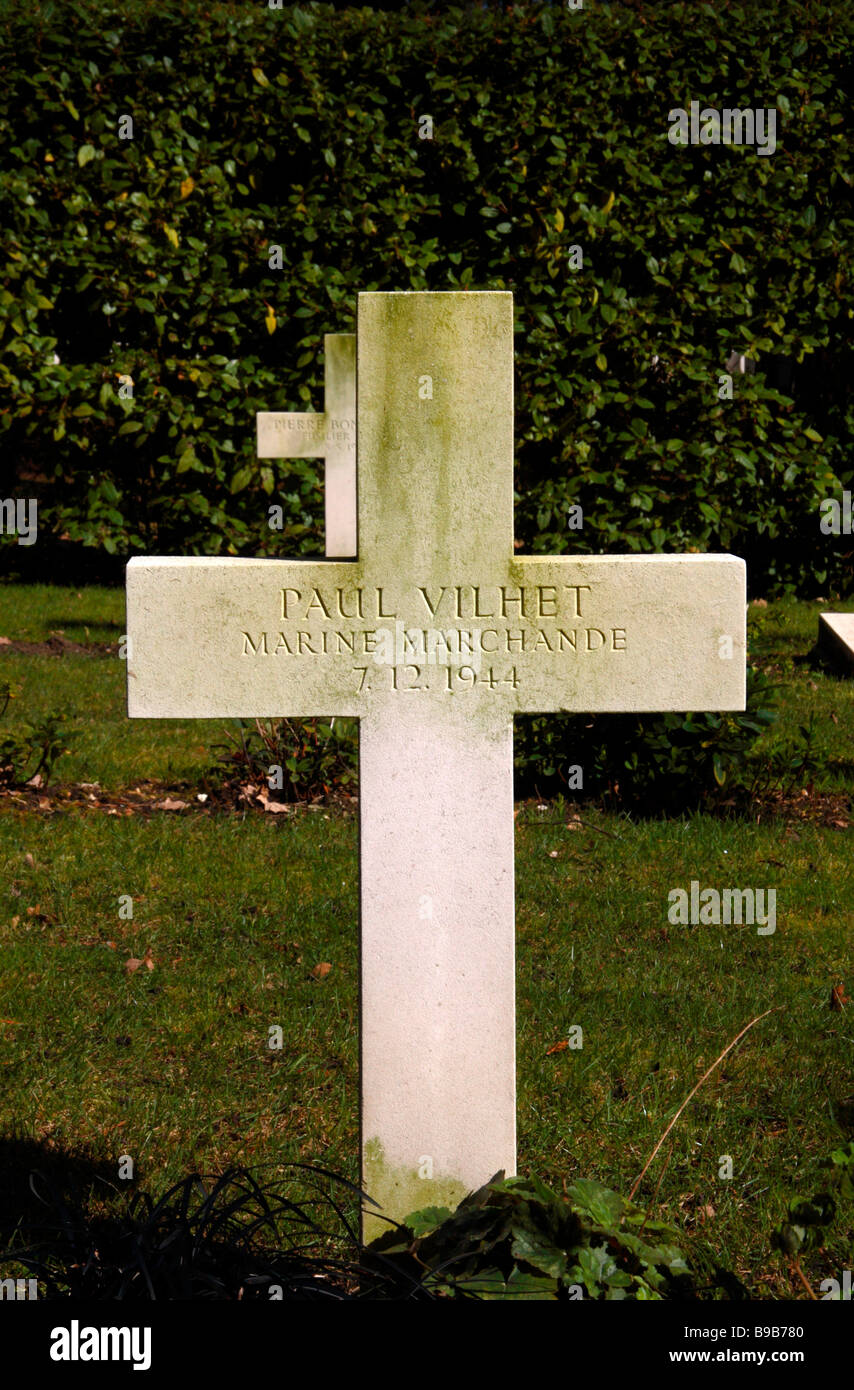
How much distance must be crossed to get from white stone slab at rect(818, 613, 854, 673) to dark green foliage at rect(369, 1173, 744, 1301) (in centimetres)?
438

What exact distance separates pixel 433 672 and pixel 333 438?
13.9 ft

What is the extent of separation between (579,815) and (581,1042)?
1.85 meters

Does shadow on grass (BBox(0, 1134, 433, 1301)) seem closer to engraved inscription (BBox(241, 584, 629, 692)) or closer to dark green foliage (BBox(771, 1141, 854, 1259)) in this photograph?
dark green foliage (BBox(771, 1141, 854, 1259))

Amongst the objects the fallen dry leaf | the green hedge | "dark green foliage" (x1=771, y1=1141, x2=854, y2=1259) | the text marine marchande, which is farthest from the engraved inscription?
the green hedge

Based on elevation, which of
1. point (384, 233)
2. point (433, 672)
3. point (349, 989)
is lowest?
point (349, 989)

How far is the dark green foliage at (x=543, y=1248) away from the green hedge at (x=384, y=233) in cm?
612

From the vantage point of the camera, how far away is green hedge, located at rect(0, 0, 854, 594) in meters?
8.23

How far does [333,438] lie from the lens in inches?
257

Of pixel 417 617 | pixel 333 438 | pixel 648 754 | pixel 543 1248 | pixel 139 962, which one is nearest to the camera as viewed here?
pixel 543 1248

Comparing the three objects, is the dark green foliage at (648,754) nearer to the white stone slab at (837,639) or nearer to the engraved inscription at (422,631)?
the white stone slab at (837,639)

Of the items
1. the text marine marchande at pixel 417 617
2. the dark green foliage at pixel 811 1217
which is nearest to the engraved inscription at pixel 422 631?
the text marine marchande at pixel 417 617

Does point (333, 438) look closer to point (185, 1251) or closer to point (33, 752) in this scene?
point (33, 752)

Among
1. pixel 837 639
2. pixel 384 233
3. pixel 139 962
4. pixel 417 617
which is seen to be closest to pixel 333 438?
pixel 384 233

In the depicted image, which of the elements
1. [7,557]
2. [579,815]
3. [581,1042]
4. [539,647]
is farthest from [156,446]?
[539,647]
